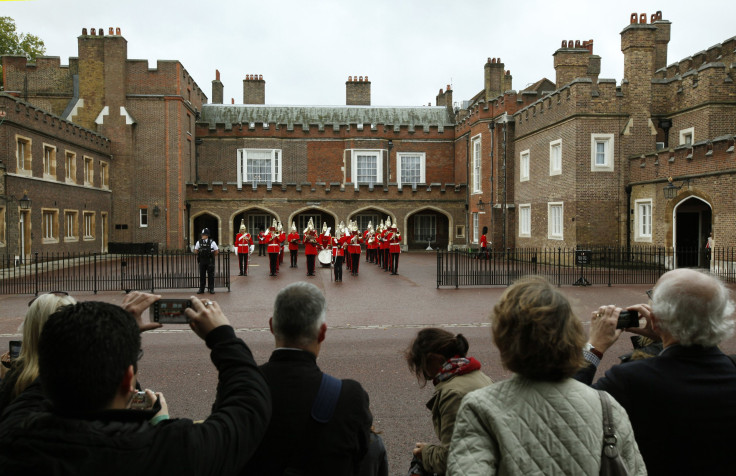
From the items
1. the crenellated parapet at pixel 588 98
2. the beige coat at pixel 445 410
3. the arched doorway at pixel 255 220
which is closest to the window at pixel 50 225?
the arched doorway at pixel 255 220

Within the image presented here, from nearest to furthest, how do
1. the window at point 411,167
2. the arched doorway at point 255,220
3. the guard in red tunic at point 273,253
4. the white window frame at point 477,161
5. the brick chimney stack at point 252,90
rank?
1. the guard in red tunic at point 273,253
2. the white window frame at point 477,161
3. the arched doorway at point 255,220
4. the window at point 411,167
5. the brick chimney stack at point 252,90

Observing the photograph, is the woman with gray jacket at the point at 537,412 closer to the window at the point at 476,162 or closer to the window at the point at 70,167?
the window at the point at 70,167

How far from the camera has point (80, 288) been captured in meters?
15.1

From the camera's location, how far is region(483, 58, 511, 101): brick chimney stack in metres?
33.7

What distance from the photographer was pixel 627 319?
8.69ft

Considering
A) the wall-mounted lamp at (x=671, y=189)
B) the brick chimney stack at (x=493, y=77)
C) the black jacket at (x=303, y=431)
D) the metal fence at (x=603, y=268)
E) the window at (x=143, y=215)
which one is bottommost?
the metal fence at (x=603, y=268)

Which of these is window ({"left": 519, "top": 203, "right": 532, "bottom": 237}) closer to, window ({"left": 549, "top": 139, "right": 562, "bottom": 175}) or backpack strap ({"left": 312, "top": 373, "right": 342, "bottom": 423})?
window ({"left": 549, "top": 139, "right": 562, "bottom": 175})

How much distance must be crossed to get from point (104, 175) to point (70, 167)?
3917 millimetres

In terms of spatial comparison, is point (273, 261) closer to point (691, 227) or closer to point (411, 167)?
point (691, 227)

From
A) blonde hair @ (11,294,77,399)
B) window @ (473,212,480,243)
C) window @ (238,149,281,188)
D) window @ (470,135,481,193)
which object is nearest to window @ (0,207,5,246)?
window @ (238,149,281,188)

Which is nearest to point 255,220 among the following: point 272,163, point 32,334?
point 272,163

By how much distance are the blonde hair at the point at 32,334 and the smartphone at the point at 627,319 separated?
2.51m

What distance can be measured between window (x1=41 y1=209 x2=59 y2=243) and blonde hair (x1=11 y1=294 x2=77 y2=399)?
22880 mm

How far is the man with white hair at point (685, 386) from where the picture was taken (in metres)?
2.22
